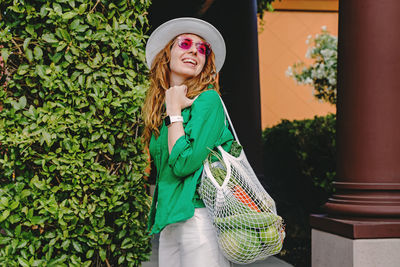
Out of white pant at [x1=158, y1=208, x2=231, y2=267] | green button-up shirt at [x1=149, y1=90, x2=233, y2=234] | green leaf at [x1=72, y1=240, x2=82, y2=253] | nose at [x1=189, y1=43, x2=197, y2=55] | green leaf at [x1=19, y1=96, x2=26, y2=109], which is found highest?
nose at [x1=189, y1=43, x2=197, y2=55]

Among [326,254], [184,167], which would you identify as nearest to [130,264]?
[184,167]

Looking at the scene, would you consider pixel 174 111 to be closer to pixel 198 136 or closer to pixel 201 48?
pixel 198 136

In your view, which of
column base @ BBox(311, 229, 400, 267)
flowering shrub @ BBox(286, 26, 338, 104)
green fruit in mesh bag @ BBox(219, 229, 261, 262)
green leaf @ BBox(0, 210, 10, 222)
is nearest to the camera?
green fruit in mesh bag @ BBox(219, 229, 261, 262)

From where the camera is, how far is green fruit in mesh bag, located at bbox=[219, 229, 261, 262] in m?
1.99

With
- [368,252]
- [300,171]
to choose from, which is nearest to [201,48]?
[368,252]

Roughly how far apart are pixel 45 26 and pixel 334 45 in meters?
6.98

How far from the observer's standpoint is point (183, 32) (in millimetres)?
2506

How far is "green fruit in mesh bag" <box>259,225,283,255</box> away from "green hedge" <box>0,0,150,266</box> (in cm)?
109

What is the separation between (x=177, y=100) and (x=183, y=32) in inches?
19.8

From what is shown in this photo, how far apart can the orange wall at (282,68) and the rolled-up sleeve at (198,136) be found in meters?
9.97

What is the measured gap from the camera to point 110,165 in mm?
2881

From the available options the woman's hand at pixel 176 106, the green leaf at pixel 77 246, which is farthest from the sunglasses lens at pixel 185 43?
the green leaf at pixel 77 246

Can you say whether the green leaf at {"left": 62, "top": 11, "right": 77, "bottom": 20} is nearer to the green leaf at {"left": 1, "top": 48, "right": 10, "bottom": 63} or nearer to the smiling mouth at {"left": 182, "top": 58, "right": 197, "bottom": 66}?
the green leaf at {"left": 1, "top": 48, "right": 10, "bottom": 63}

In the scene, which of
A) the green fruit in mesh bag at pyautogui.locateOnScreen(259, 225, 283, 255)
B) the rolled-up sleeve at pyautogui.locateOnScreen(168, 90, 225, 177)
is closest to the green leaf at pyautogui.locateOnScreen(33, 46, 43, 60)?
the rolled-up sleeve at pyautogui.locateOnScreen(168, 90, 225, 177)
